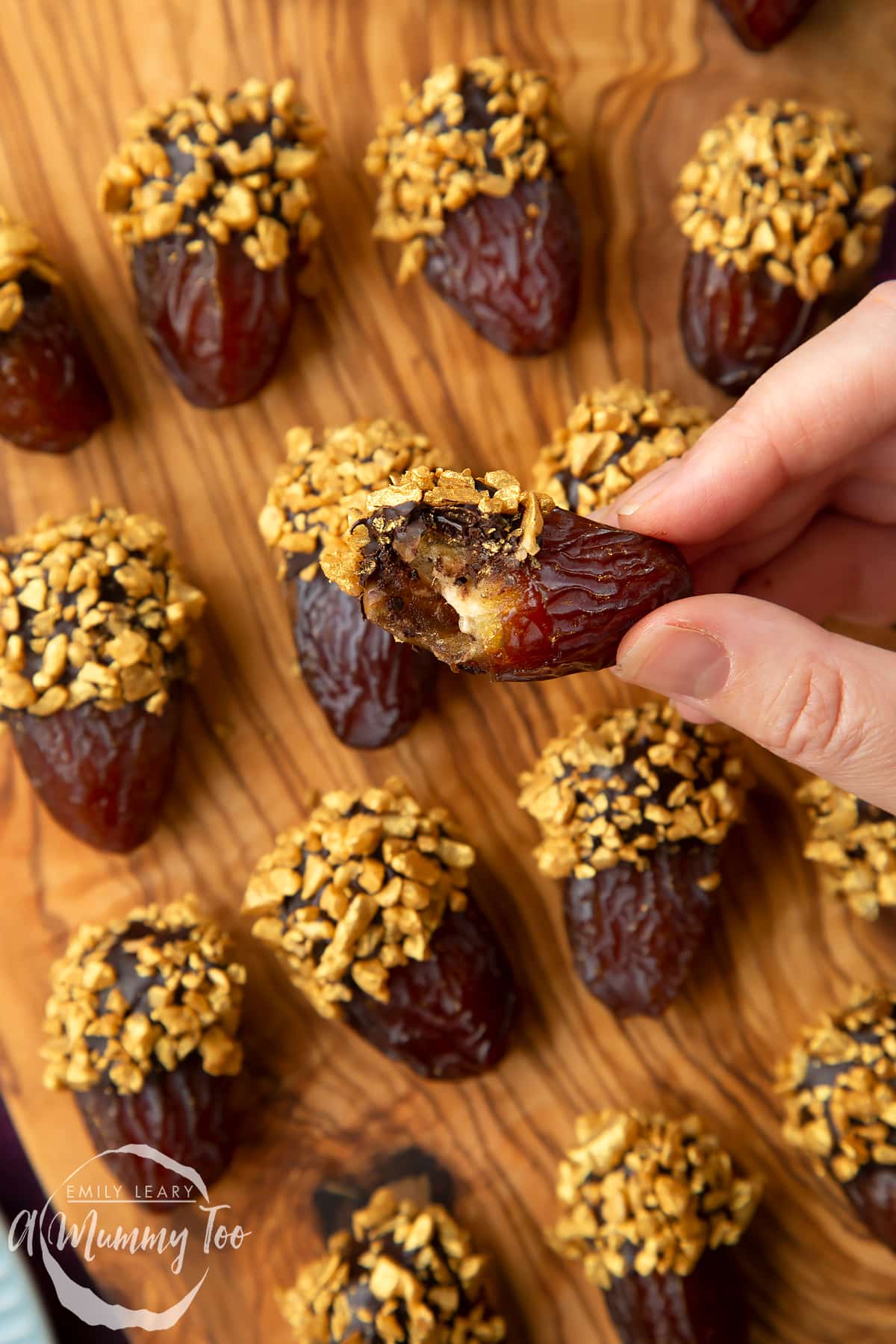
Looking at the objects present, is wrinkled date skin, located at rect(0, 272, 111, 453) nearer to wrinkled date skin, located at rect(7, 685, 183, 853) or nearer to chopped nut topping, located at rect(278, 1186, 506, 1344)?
wrinkled date skin, located at rect(7, 685, 183, 853)

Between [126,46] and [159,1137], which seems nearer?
[159,1137]

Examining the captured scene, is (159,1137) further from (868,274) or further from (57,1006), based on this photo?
(868,274)

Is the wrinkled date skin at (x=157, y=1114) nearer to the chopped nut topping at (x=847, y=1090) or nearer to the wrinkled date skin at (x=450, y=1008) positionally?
the wrinkled date skin at (x=450, y=1008)

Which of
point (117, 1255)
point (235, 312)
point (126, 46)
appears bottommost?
point (117, 1255)

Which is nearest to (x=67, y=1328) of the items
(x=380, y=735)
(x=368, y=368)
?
(x=380, y=735)

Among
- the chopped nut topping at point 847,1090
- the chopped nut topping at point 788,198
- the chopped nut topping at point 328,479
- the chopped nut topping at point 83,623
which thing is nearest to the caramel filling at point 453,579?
the chopped nut topping at point 328,479
